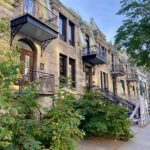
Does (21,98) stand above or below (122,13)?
below

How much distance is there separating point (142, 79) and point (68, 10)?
22598 mm

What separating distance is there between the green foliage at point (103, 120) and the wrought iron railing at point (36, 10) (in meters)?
5.77

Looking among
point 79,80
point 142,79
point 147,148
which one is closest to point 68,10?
point 79,80

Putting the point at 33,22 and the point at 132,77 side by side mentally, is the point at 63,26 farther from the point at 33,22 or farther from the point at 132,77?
the point at 132,77

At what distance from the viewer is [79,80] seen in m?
16.8

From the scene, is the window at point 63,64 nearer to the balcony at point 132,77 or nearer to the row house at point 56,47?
the row house at point 56,47

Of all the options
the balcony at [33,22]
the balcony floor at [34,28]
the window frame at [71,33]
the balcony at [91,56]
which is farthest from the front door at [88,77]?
the balcony floor at [34,28]

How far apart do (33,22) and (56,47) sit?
3747 millimetres

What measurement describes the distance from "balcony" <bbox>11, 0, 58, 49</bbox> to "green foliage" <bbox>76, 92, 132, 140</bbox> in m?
4.64

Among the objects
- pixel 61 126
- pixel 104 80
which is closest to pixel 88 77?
pixel 104 80

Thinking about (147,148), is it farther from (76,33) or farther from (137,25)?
(76,33)

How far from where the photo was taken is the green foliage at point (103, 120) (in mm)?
8484

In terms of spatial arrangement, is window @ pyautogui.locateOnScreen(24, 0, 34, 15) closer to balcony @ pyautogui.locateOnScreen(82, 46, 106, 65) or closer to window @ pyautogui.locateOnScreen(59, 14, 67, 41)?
window @ pyautogui.locateOnScreen(59, 14, 67, 41)

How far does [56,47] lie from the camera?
14.3 meters
